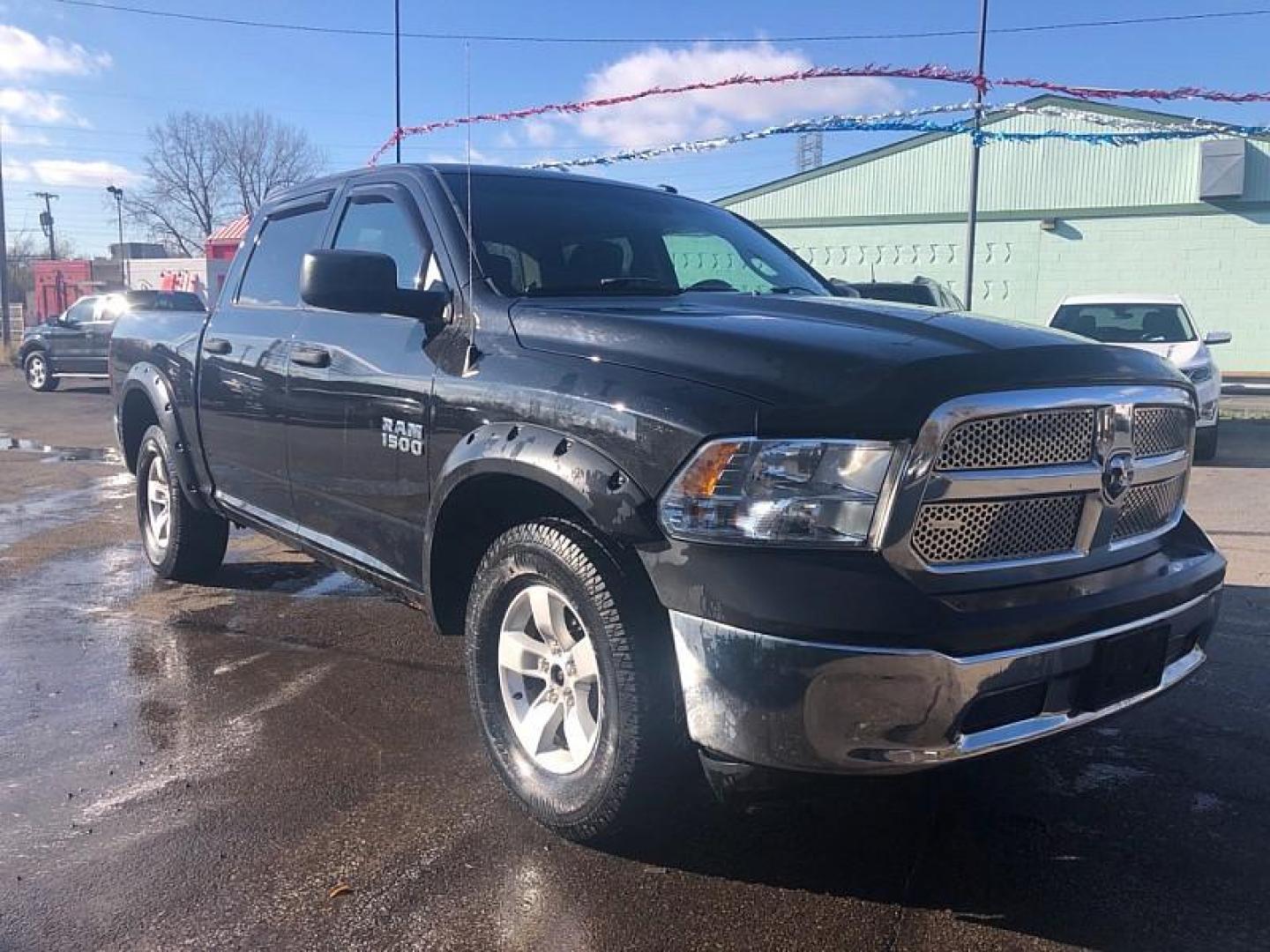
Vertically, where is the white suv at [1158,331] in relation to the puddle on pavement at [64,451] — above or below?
above

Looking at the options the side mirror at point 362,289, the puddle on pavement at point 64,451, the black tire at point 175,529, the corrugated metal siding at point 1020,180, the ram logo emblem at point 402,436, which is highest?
the corrugated metal siding at point 1020,180

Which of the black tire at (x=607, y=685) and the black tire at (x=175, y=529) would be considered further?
the black tire at (x=175, y=529)

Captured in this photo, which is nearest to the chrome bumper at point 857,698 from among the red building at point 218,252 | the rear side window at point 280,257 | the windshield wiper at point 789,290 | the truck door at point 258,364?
the windshield wiper at point 789,290

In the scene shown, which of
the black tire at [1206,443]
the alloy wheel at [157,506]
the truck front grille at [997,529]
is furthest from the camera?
the black tire at [1206,443]

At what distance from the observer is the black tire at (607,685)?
2754mm

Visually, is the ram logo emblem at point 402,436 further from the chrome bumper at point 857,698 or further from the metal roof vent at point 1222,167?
the metal roof vent at point 1222,167

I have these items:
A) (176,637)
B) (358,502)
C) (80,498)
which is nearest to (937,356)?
(358,502)

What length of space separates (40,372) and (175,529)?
18.1m

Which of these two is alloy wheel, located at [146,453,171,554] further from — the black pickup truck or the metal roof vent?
the metal roof vent

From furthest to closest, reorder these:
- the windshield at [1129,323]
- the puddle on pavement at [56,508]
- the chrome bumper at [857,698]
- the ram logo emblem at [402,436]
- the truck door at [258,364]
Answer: the windshield at [1129,323], the puddle on pavement at [56,508], the truck door at [258,364], the ram logo emblem at [402,436], the chrome bumper at [857,698]

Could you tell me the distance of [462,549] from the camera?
3.59 m

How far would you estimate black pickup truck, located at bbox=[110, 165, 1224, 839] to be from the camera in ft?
8.23

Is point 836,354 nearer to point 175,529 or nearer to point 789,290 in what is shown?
point 789,290

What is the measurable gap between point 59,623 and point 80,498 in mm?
4132
